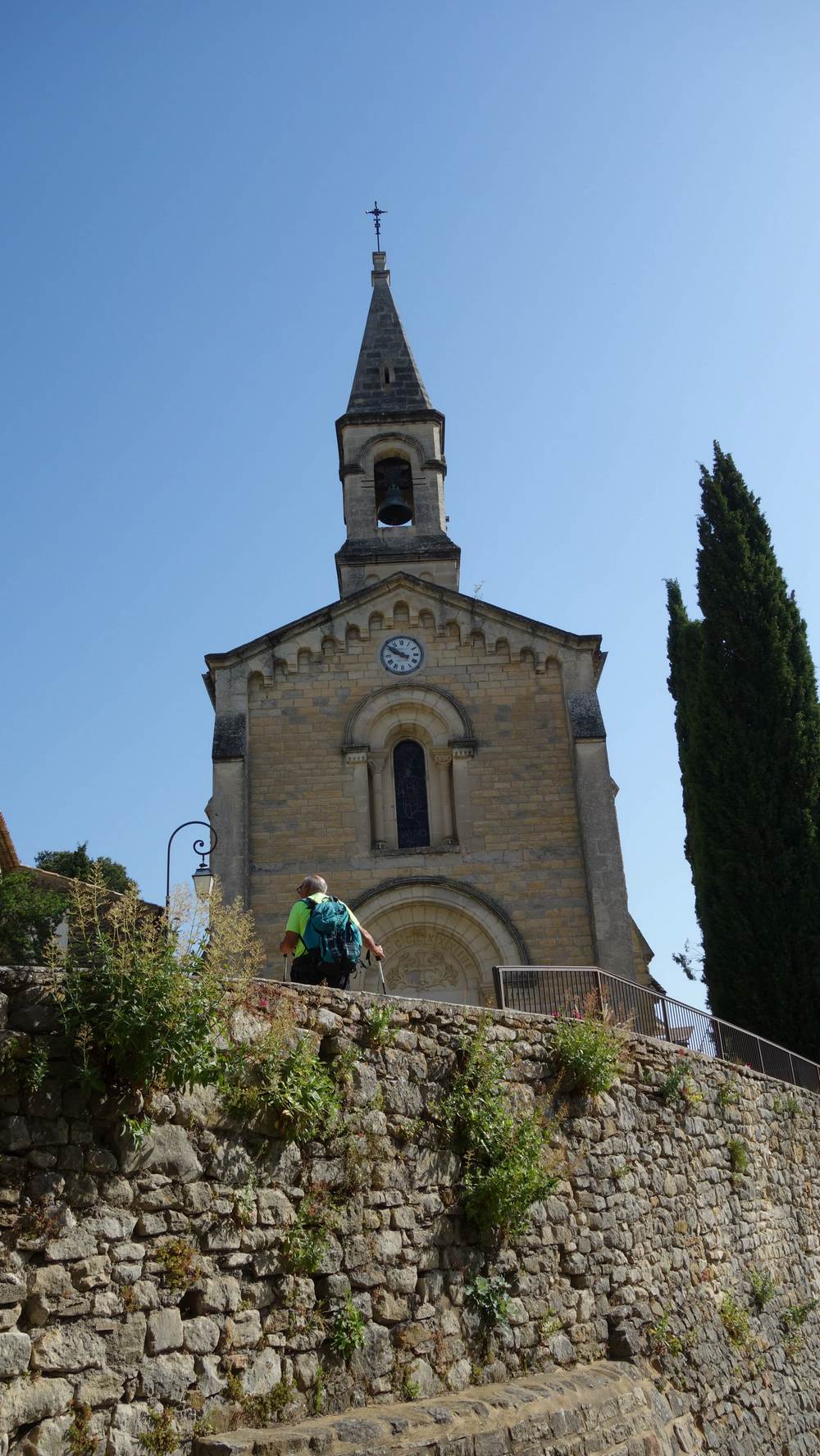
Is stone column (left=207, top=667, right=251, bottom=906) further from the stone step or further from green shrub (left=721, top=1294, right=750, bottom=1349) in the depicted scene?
the stone step

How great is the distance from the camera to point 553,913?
59.7ft

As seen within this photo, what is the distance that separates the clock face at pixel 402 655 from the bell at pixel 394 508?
494cm

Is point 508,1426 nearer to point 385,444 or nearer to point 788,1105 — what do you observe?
point 788,1105

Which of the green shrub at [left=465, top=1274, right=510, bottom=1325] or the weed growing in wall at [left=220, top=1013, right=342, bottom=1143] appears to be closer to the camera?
the weed growing in wall at [left=220, top=1013, right=342, bottom=1143]

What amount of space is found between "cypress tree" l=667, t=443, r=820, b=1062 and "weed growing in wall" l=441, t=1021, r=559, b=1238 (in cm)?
985

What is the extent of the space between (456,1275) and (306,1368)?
60.7 inches

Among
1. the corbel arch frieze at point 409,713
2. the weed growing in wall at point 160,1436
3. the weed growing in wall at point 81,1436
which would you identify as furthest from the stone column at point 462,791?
the weed growing in wall at point 81,1436

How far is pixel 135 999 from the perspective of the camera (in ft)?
19.0

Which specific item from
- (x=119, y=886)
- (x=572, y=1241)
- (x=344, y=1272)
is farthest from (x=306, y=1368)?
(x=119, y=886)

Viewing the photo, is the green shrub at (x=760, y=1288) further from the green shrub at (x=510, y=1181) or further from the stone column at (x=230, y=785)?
the stone column at (x=230, y=785)

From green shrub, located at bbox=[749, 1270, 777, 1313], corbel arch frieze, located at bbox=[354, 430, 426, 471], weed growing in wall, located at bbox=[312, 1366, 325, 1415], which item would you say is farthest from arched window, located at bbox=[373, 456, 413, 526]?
weed growing in wall, located at bbox=[312, 1366, 325, 1415]

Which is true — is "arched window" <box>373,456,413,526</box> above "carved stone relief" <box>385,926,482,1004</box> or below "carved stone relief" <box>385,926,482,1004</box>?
above

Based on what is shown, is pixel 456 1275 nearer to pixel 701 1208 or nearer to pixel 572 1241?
pixel 572 1241

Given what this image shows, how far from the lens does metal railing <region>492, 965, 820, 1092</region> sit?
34.1ft
